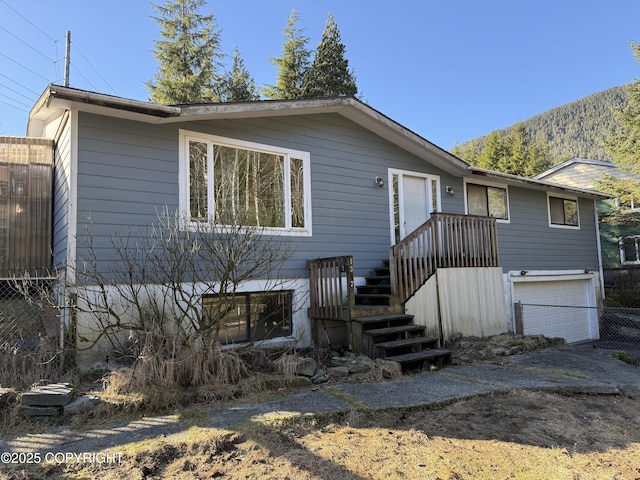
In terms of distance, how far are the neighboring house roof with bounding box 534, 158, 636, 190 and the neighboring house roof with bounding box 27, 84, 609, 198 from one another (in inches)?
468

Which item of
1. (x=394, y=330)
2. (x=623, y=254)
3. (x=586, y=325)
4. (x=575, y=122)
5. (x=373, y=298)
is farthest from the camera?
(x=575, y=122)

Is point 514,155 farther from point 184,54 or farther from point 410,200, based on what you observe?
point 410,200

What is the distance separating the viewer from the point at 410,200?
9.38m

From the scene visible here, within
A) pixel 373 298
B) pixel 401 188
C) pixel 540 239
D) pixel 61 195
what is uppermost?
pixel 401 188

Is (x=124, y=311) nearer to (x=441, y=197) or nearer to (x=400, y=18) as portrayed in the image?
(x=441, y=197)

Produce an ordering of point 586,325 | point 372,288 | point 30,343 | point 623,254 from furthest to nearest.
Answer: point 623,254, point 586,325, point 372,288, point 30,343

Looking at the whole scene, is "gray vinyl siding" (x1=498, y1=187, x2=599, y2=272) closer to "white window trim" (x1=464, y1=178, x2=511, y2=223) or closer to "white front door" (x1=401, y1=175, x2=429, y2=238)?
"white window trim" (x1=464, y1=178, x2=511, y2=223)

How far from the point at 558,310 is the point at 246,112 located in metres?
10.7

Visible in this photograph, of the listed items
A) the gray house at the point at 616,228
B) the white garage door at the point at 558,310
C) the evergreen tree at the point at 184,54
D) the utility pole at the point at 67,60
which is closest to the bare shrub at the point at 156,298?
the white garage door at the point at 558,310

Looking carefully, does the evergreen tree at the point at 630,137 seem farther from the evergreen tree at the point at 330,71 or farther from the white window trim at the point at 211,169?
the white window trim at the point at 211,169

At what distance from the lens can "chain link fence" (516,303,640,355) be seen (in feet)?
36.7

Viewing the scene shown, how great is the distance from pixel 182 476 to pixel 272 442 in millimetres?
761

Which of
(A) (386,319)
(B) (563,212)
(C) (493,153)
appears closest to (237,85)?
(B) (563,212)

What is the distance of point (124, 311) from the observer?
553 cm
